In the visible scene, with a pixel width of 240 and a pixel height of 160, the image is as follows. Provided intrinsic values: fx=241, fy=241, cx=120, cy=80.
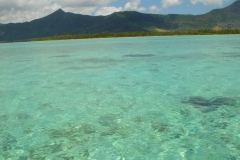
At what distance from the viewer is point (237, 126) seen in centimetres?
671

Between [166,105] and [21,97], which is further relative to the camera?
[21,97]

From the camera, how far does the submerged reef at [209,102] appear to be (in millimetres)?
8285

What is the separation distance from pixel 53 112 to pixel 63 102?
1.23 meters

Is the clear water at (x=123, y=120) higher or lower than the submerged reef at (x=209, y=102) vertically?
lower

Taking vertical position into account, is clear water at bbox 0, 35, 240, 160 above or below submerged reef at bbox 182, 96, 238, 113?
below

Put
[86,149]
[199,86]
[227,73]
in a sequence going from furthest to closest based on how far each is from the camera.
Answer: [227,73], [199,86], [86,149]

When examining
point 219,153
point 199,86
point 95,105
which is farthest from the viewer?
point 199,86

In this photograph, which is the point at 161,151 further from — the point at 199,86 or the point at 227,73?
the point at 227,73

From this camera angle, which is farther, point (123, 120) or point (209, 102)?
point (209, 102)

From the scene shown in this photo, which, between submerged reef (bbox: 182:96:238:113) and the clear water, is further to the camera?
submerged reef (bbox: 182:96:238:113)

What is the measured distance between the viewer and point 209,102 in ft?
29.1

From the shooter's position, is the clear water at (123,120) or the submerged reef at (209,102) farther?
the submerged reef at (209,102)

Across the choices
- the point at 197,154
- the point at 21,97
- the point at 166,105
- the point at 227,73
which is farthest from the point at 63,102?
the point at 227,73

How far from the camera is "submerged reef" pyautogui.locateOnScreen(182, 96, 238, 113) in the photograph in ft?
27.2
